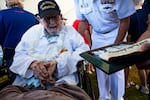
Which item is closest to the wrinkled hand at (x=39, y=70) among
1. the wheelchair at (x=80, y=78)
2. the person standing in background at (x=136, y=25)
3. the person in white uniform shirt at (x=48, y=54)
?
the person in white uniform shirt at (x=48, y=54)

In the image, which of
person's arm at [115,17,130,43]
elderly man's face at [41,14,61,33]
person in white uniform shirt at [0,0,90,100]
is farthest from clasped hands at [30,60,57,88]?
person's arm at [115,17,130,43]

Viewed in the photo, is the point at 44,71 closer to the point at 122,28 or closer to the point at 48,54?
the point at 48,54

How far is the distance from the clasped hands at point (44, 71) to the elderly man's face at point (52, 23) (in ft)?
0.97

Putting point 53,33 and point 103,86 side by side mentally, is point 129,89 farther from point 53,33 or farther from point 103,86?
point 53,33

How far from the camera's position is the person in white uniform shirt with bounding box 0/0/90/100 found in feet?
6.71

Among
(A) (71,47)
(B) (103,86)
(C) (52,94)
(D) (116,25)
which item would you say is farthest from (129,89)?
(C) (52,94)

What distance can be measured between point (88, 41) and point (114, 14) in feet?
1.68

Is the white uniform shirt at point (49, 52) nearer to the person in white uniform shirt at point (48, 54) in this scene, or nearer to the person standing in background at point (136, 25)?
the person in white uniform shirt at point (48, 54)

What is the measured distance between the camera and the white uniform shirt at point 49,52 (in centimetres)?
206

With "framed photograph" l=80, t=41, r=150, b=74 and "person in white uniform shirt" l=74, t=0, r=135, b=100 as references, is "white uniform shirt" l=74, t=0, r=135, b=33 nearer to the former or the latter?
"person in white uniform shirt" l=74, t=0, r=135, b=100

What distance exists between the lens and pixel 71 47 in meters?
2.21

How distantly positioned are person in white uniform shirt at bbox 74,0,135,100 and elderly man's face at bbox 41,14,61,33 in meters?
0.40

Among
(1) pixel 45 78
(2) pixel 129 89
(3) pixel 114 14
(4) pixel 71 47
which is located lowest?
(2) pixel 129 89

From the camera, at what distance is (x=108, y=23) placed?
2453 mm
